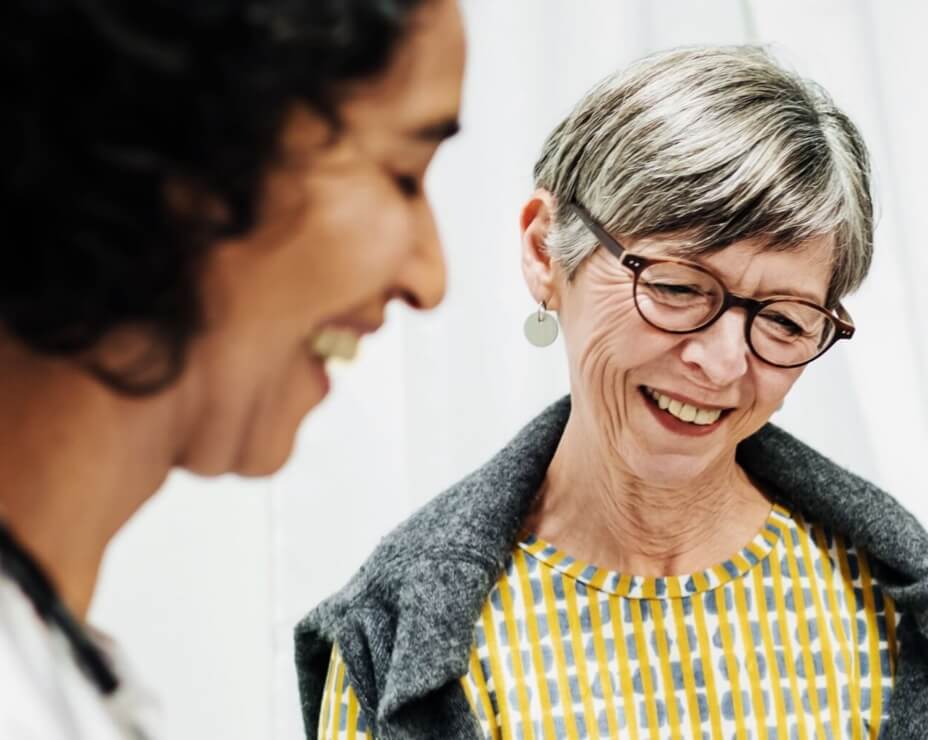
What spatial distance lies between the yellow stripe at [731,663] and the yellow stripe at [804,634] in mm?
77

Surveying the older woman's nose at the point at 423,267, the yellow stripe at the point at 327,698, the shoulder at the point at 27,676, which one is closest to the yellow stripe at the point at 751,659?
the yellow stripe at the point at 327,698

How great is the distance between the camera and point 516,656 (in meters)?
1.31

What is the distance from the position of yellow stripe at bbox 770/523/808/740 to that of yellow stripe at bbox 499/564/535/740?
0.29 m

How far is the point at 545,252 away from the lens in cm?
133

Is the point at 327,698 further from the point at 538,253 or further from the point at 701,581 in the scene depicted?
the point at 538,253

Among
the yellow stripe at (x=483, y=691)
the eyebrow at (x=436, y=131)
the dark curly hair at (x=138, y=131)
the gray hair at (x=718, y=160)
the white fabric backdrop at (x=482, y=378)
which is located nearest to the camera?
the dark curly hair at (x=138, y=131)

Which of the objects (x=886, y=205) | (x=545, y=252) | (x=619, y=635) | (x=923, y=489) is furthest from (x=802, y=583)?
(x=886, y=205)

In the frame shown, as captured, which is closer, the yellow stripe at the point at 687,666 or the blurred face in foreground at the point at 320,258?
the blurred face in foreground at the point at 320,258

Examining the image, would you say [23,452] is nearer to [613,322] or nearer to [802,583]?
[613,322]

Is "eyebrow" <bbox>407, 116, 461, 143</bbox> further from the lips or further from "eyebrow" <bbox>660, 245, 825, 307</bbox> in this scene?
"eyebrow" <bbox>660, 245, 825, 307</bbox>

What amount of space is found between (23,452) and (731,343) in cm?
81

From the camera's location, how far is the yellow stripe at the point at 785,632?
4.30 feet

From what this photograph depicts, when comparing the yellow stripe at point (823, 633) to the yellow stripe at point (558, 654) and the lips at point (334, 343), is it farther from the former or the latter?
the lips at point (334, 343)

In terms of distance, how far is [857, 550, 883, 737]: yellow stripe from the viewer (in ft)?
4.30
